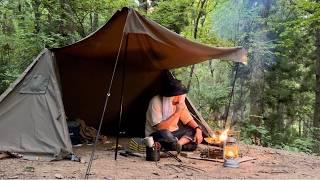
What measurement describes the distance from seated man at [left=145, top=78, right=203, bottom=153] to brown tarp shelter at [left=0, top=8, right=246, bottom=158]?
0.56 meters

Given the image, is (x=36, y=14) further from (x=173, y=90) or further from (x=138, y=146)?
(x=138, y=146)

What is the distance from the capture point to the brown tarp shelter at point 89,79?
4.63 metres

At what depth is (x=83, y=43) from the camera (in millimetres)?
4961

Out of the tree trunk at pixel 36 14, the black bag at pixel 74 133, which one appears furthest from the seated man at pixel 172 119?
the tree trunk at pixel 36 14

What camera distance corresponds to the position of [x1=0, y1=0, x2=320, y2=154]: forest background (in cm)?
856

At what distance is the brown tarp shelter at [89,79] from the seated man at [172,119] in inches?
22.0

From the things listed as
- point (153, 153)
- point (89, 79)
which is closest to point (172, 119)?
point (153, 153)

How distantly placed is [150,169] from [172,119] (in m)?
1.43

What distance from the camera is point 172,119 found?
5.52 metres

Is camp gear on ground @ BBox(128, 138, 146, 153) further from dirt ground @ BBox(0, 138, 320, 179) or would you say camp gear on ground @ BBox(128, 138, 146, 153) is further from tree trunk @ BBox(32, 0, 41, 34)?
tree trunk @ BBox(32, 0, 41, 34)

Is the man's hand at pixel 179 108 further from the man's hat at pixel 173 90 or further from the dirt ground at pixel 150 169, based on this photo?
the dirt ground at pixel 150 169

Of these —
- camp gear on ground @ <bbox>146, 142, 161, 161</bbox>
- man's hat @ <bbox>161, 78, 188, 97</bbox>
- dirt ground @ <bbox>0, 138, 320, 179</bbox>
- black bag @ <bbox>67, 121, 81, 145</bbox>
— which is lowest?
dirt ground @ <bbox>0, 138, 320, 179</bbox>

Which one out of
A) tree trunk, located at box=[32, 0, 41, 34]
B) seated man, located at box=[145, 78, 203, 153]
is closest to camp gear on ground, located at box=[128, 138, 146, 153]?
seated man, located at box=[145, 78, 203, 153]

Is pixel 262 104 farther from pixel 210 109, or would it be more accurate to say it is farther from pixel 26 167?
pixel 26 167
